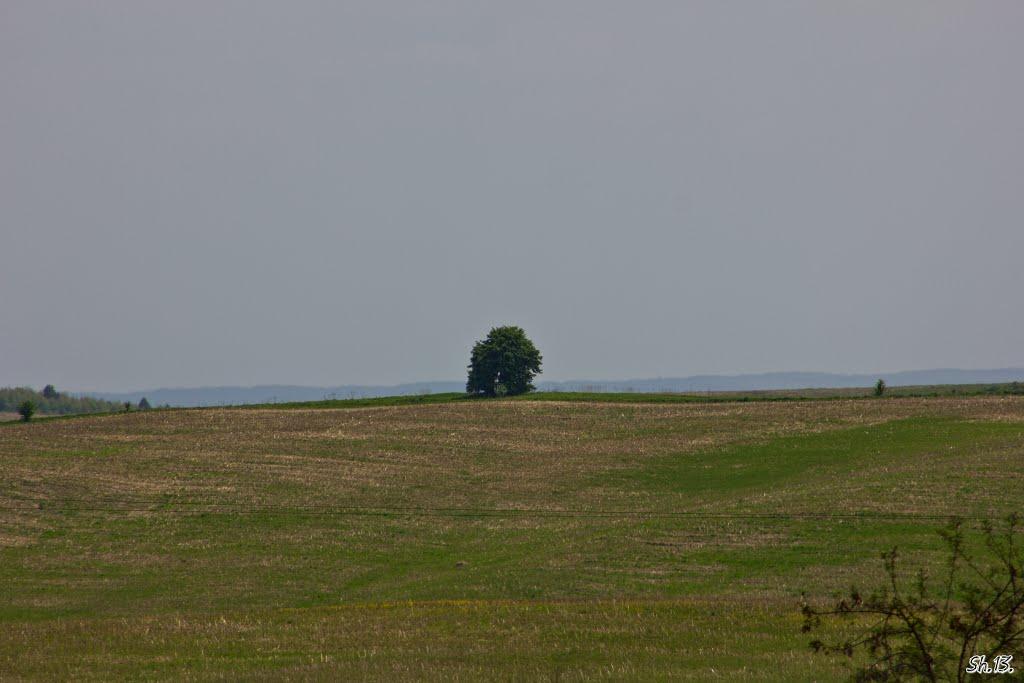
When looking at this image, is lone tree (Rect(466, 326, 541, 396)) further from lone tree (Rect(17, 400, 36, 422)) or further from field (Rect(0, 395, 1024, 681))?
lone tree (Rect(17, 400, 36, 422))

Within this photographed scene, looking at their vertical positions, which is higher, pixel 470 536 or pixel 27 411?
pixel 27 411

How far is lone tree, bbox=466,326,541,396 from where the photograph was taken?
4427 inches

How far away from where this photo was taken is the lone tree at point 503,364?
112438 mm

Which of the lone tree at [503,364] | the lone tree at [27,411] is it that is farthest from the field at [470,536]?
the lone tree at [503,364]

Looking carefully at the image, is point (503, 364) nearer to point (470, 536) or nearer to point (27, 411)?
point (27, 411)

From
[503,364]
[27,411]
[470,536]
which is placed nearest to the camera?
[470,536]

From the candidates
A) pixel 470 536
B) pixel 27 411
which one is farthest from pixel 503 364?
pixel 470 536

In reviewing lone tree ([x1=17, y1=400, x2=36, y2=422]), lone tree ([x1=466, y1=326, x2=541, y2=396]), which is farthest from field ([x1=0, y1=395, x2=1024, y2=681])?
lone tree ([x1=466, y1=326, x2=541, y2=396])

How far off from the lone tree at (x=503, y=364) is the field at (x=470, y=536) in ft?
103

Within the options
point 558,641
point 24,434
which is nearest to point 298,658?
point 558,641

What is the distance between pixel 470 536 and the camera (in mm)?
41594

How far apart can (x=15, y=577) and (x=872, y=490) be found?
110 ft

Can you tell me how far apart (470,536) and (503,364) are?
7092cm

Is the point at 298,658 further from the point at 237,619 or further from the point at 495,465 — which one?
the point at 495,465
